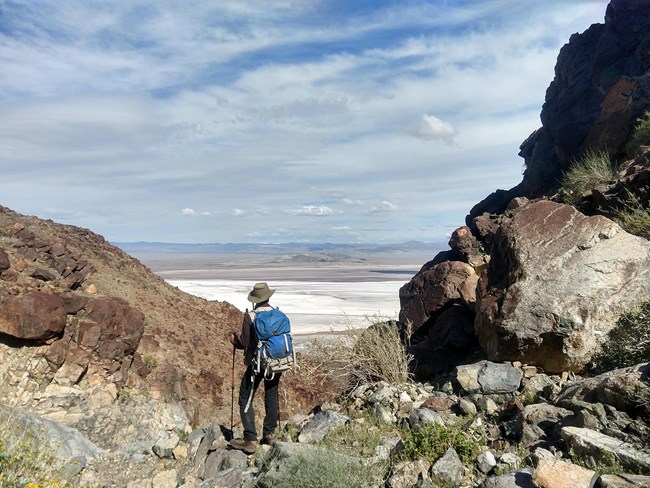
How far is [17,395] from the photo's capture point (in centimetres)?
727

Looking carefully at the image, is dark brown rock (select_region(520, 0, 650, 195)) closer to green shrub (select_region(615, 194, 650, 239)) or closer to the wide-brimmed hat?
green shrub (select_region(615, 194, 650, 239))

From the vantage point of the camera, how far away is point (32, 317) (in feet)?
25.1

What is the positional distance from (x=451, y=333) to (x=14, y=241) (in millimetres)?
8387

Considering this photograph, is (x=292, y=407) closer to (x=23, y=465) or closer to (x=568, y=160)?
(x=23, y=465)

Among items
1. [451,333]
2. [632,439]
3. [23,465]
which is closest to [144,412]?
[23,465]

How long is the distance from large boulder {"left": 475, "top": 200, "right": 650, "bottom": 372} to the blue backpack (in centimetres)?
296

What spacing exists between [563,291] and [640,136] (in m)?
9.60

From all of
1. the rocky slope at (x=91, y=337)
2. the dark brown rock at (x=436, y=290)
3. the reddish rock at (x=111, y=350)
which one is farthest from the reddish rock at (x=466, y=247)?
the reddish rock at (x=111, y=350)

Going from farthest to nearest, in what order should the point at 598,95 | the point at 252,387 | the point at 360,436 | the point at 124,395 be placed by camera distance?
the point at 598,95
the point at 124,395
the point at 252,387
the point at 360,436

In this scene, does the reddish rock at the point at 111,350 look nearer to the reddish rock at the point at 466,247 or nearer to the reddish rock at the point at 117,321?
the reddish rock at the point at 117,321

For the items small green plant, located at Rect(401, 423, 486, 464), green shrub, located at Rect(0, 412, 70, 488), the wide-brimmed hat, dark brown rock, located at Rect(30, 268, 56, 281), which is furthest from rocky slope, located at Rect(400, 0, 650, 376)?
dark brown rock, located at Rect(30, 268, 56, 281)

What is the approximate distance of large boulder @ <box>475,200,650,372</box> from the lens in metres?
6.55

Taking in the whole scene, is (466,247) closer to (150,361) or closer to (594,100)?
(150,361)

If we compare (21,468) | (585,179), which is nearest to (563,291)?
(21,468)
